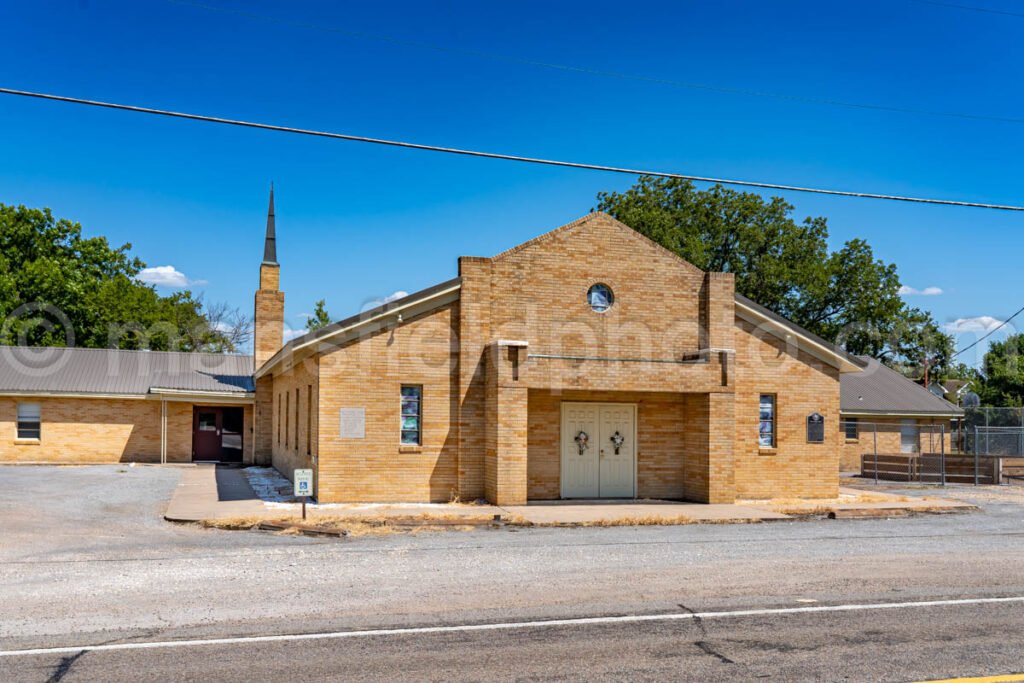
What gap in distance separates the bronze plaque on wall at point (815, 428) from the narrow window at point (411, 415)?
9260 millimetres

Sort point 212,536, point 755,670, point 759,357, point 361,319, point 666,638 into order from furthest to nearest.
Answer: point 759,357 < point 361,319 < point 212,536 < point 666,638 < point 755,670

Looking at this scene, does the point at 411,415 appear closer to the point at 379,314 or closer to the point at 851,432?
the point at 379,314

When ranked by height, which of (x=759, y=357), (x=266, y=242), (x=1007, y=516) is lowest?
(x=1007, y=516)

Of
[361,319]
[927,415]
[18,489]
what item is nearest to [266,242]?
[18,489]

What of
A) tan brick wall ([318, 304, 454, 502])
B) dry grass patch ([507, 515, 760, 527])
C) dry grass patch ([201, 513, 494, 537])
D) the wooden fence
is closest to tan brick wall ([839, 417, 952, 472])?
the wooden fence

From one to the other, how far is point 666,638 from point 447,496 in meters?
11.2

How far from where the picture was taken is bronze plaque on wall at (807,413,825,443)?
21.4 meters

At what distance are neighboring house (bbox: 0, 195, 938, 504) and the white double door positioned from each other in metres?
0.03

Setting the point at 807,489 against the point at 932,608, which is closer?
the point at 932,608

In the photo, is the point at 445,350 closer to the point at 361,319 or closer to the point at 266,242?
the point at 361,319

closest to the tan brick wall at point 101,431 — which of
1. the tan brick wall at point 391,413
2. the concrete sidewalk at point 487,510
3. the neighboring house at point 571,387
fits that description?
the neighboring house at point 571,387

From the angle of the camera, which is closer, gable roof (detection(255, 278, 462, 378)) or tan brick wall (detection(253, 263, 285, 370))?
gable roof (detection(255, 278, 462, 378))

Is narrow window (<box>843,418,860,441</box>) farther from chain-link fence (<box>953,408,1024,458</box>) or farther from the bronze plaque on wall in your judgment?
the bronze plaque on wall

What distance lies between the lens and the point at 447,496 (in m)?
19.0
